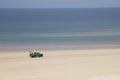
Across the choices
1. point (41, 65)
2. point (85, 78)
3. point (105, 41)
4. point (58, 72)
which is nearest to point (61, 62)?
point (41, 65)

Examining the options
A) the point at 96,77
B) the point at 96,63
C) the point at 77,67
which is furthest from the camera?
the point at 96,63

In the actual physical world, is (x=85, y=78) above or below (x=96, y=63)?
below

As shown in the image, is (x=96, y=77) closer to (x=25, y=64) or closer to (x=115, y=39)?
(x=25, y=64)

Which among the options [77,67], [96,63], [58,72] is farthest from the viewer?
[96,63]

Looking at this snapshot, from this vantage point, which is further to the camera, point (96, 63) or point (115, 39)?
point (115, 39)

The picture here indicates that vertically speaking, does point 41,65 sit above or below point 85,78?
above

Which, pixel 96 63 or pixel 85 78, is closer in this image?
pixel 85 78

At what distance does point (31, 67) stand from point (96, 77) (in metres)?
3.54

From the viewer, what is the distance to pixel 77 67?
14734mm

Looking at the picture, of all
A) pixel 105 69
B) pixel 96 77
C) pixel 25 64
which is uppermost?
pixel 25 64

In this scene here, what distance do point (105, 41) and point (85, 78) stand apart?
1625 cm

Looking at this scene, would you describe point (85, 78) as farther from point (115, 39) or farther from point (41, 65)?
point (115, 39)

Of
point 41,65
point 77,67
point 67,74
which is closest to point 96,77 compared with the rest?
point 67,74

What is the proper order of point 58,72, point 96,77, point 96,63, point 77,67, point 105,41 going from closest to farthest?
point 96,77 < point 58,72 < point 77,67 < point 96,63 < point 105,41
